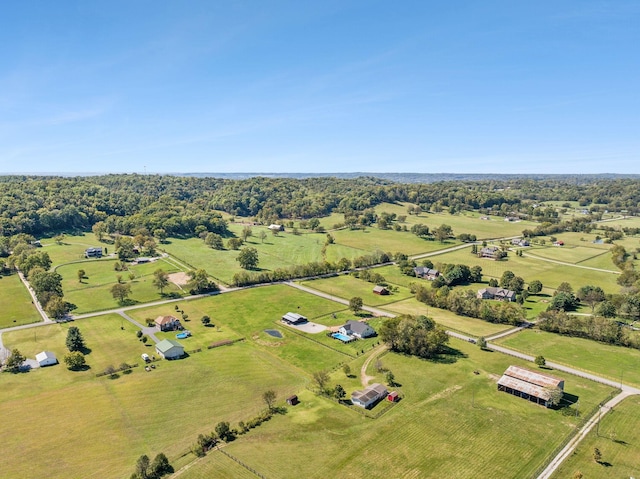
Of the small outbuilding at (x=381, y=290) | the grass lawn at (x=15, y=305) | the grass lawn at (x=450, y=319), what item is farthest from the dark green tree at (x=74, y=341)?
the small outbuilding at (x=381, y=290)

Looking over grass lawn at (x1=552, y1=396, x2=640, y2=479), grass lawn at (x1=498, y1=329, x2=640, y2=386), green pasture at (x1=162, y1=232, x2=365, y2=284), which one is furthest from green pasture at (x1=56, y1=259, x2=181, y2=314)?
grass lawn at (x1=552, y1=396, x2=640, y2=479)

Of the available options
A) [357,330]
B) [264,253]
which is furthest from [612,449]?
[264,253]

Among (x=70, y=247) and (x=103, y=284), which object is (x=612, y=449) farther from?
(x=70, y=247)

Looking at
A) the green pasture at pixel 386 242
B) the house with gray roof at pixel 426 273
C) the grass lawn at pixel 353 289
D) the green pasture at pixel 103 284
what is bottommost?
the grass lawn at pixel 353 289

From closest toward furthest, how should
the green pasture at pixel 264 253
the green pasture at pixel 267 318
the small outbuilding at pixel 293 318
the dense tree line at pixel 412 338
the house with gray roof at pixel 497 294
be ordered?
the dense tree line at pixel 412 338, the green pasture at pixel 267 318, the small outbuilding at pixel 293 318, the house with gray roof at pixel 497 294, the green pasture at pixel 264 253

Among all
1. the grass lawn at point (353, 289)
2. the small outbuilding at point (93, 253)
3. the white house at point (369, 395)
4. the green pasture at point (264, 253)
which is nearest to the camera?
the white house at point (369, 395)

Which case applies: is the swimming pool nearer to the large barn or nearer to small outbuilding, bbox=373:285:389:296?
the large barn

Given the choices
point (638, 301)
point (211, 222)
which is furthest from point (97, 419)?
point (211, 222)

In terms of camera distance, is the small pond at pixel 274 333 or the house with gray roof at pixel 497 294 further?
the house with gray roof at pixel 497 294

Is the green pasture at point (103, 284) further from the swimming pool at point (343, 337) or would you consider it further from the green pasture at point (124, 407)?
the swimming pool at point (343, 337)
